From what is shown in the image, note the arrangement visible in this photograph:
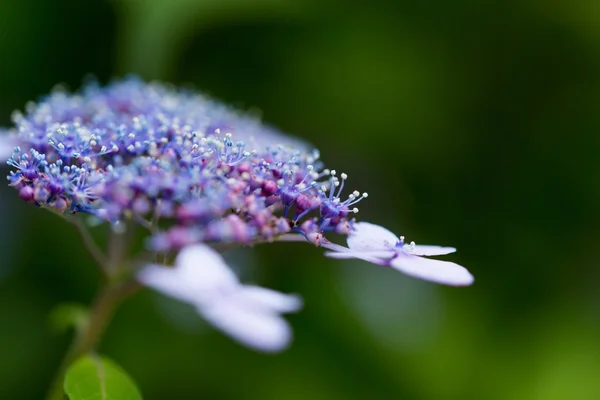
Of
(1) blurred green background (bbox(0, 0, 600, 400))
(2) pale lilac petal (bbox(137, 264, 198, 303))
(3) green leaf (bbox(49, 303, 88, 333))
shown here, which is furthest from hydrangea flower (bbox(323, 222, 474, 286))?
(1) blurred green background (bbox(0, 0, 600, 400))

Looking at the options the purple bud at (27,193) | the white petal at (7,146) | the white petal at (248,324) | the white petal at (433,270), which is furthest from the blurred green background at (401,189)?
the white petal at (248,324)

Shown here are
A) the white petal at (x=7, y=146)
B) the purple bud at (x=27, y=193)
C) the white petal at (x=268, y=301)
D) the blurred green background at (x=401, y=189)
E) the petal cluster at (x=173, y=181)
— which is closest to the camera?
the white petal at (x=268, y=301)

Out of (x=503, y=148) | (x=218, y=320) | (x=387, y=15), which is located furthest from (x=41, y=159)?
(x=503, y=148)

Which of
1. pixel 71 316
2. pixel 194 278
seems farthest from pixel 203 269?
pixel 71 316

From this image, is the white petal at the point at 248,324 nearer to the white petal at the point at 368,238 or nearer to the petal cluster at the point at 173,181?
the petal cluster at the point at 173,181

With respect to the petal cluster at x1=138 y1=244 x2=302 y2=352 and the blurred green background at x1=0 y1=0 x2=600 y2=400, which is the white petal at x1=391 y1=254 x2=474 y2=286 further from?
the blurred green background at x1=0 y1=0 x2=600 y2=400

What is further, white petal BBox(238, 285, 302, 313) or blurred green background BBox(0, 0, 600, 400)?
blurred green background BBox(0, 0, 600, 400)

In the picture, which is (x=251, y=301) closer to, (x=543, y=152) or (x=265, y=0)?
(x=265, y=0)

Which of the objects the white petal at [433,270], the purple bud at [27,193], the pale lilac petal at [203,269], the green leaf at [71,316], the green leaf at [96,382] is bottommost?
the green leaf at [96,382]
